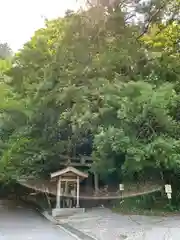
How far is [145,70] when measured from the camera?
18062 mm

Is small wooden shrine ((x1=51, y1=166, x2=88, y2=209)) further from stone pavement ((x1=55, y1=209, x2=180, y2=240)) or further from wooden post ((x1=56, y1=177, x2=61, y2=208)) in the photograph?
stone pavement ((x1=55, y1=209, x2=180, y2=240))

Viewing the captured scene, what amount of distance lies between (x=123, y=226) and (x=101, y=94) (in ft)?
20.4

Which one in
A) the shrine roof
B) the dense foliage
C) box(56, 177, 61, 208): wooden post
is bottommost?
box(56, 177, 61, 208): wooden post

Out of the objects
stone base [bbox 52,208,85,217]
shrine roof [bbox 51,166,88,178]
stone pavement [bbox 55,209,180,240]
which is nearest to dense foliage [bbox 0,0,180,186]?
shrine roof [bbox 51,166,88,178]

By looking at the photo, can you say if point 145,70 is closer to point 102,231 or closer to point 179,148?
point 179,148

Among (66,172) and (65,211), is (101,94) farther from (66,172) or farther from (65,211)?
(65,211)

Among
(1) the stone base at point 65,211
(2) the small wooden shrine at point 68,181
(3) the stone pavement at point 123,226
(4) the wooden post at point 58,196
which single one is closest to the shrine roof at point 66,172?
(2) the small wooden shrine at point 68,181

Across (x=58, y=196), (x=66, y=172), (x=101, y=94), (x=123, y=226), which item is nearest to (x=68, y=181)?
(x=66, y=172)

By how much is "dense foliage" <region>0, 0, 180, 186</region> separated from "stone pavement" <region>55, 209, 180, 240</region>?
6.31 ft

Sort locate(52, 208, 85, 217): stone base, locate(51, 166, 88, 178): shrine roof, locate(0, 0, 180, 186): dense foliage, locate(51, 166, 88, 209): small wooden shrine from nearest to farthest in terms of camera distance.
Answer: locate(0, 0, 180, 186): dense foliage < locate(52, 208, 85, 217): stone base < locate(51, 166, 88, 178): shrine roof < locate(51, 166, 88, 209): small wooden shrine

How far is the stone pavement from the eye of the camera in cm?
1002

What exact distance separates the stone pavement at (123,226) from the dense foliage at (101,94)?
1924 millimetres

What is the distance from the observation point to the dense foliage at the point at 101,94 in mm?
14704

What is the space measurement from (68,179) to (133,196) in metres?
3.54
